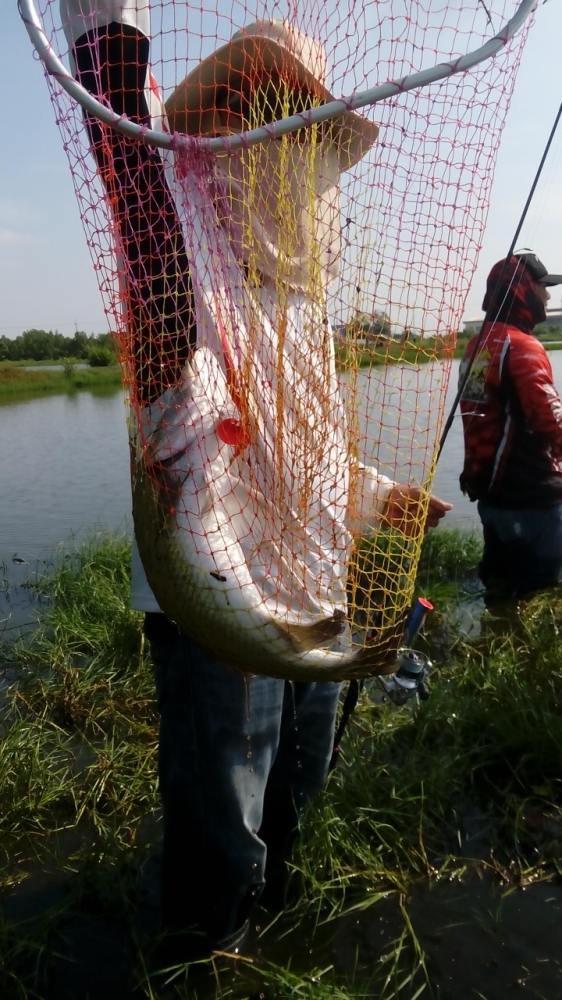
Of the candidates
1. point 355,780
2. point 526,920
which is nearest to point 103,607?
point 355,780

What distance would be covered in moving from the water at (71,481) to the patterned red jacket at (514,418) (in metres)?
0.38

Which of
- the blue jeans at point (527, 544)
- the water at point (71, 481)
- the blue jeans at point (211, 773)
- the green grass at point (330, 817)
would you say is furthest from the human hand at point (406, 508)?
the blue jeans at point (527, 544)

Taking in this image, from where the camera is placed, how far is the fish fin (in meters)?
1.66

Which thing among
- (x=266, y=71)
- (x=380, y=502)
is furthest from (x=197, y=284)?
(x=380, y=502)

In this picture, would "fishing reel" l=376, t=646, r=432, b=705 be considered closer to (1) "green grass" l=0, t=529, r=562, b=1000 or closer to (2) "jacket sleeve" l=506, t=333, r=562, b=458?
(1) "green grass" l=0, t=529, r=562, b=1000

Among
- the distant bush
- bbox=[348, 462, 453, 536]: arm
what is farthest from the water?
the distant bush

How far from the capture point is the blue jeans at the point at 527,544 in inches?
199

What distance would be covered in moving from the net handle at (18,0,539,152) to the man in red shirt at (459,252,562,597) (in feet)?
11.1

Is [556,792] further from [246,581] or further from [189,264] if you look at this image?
[189,264]

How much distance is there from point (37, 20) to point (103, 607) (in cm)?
411

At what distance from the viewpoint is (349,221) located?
5.84 ft

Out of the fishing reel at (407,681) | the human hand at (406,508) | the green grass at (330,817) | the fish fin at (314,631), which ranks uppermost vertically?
the human hand at (406,508)

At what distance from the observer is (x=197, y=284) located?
65.7 inches

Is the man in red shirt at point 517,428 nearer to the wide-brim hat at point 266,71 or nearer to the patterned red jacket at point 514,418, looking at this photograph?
the patterned red jacket at point 514,418
